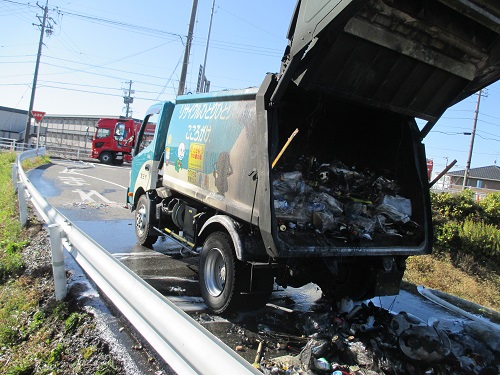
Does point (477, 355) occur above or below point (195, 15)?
below

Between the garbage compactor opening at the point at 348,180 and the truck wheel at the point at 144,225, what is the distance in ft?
10.2

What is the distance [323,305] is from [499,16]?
3.46m

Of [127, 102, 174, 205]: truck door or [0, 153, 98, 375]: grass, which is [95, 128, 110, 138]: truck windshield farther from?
[0, 153, 98, 375]: grass

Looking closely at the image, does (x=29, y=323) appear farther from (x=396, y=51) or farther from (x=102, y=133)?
(x=102, y=133)

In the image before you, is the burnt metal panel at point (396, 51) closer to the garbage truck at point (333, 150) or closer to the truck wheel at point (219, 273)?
the garbage truck at point (333, 150)

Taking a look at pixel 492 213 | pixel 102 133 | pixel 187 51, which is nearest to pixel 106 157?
pixel 102 133

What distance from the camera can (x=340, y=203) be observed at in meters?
4.38

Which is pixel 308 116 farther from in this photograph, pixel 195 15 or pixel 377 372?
pixel 195 15

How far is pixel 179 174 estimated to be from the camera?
225 inches

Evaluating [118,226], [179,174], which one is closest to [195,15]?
[118,226]

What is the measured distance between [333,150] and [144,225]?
147 inches

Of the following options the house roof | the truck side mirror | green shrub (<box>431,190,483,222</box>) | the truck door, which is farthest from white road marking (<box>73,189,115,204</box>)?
the house roof

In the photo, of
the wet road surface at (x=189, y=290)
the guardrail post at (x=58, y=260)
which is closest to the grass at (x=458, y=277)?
the wet road surface at (x=189, y=290)

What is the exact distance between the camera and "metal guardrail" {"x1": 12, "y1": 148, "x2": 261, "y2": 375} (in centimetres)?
150
